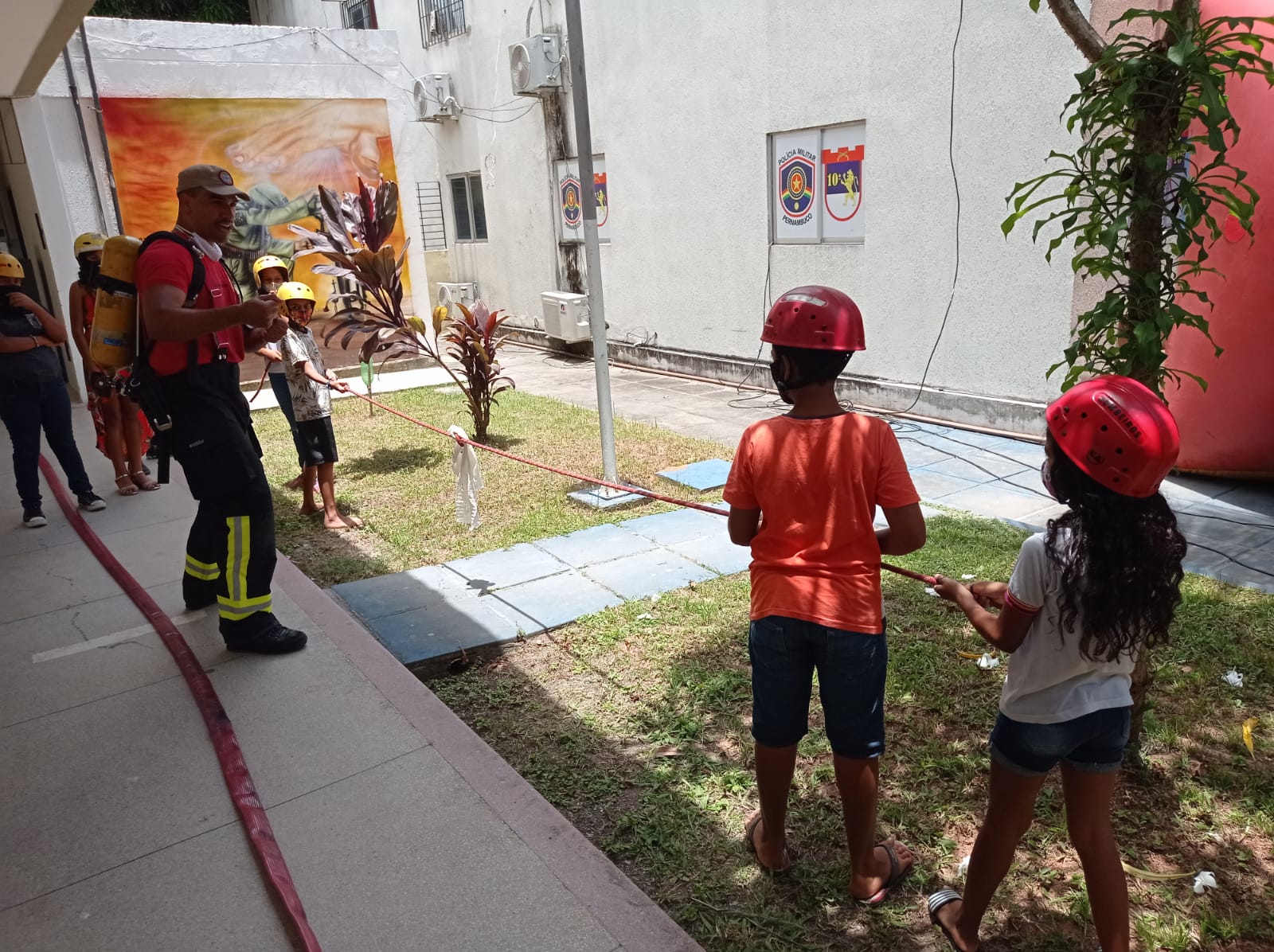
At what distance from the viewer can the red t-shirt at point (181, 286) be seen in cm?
340

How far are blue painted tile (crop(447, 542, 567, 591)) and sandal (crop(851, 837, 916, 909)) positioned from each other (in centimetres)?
269

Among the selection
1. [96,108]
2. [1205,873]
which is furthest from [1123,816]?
[96,108]

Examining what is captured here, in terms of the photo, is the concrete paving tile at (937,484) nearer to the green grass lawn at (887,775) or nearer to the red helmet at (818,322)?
the green grass lawn at (887,775)

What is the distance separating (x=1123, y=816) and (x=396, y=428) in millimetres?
7579

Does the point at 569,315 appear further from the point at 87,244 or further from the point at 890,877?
the point at 890,877

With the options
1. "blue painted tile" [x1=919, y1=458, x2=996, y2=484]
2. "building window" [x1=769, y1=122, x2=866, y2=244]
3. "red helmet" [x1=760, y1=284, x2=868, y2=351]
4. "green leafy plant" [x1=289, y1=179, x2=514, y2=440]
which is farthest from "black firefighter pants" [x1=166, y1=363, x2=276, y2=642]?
"building window" [x1=769, y1=122, x2=866, y2=244]

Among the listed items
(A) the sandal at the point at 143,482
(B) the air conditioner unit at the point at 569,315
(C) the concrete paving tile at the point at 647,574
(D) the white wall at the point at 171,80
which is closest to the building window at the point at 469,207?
(D) the white wall at the point at 171,80

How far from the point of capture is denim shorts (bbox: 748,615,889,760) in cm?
221

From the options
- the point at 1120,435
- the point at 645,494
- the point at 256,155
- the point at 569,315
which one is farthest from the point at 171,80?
the point at 1120,435

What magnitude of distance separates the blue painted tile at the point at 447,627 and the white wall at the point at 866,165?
5.05m

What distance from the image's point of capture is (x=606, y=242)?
1238cm

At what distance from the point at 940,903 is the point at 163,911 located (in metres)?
2.12

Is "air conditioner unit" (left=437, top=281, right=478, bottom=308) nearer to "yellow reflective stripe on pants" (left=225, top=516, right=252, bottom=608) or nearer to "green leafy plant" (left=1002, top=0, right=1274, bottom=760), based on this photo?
"yellow reflective stripe on pants" (left=225, top=516, right=252, bottom=608)

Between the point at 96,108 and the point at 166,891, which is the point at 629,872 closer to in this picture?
the point at 166,891
